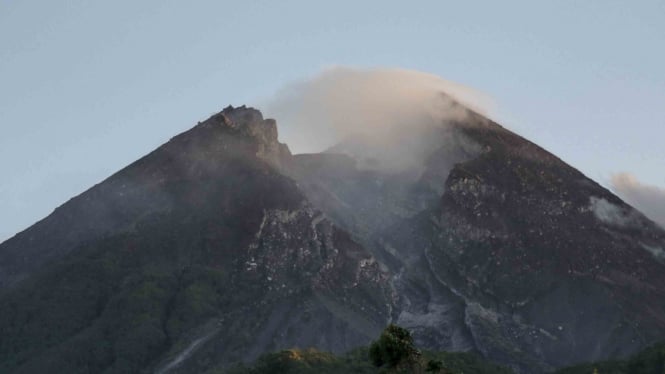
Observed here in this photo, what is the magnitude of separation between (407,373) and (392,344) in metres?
5.38

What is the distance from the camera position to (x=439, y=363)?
17400 cm

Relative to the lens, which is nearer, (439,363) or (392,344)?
(439,363)

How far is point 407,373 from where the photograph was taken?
183 m

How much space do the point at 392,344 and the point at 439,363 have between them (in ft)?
44.9

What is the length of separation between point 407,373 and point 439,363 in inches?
390

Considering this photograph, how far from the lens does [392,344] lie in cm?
18650
